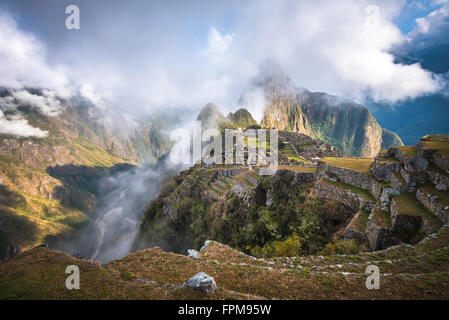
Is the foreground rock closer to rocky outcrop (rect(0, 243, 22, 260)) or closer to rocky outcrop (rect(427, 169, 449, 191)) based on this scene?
rocky outcrop (rect(427, 169, 449, 191))

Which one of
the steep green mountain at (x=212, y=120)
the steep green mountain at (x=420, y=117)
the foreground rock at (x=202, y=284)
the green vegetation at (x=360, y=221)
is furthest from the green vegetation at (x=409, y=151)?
the steep green mountain at (x=212, y=120)

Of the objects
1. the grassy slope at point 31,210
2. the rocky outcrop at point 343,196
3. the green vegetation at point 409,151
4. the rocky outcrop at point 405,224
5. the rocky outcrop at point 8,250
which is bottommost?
the rocky outcrop at point 8,250

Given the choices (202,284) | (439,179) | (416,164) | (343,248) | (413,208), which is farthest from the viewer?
(416,164)

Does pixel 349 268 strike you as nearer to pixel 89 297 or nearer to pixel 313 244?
pixel 313 244

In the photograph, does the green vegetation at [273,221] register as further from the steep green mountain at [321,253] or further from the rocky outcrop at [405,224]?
the rocky outcrop at [405,224]

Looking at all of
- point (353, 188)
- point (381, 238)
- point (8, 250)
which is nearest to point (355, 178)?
point (353, 188)

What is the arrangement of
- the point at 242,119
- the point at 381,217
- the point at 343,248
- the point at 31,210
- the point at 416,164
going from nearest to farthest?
1. the point at 381,217
2. the point at 343,248
3. the point at 416,164
4. the point at 31,210
5. the point at 242,119

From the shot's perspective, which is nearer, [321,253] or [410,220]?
[410,220]

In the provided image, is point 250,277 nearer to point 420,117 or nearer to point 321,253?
point 321,253

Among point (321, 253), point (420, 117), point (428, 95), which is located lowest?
point (321, 253)

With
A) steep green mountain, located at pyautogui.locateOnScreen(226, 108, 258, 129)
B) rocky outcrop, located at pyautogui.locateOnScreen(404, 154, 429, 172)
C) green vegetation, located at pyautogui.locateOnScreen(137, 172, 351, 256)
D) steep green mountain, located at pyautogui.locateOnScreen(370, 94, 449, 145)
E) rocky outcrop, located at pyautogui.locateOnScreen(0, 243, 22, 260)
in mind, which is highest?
steep green mountain, located at pyautogui.locateOnScreen(226, 108, 258, 129)

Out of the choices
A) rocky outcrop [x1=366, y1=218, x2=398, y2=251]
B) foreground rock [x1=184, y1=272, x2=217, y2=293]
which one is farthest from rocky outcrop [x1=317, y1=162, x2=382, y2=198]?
foreground rock [x1=184, y1=272, x2=217, y2=293]
